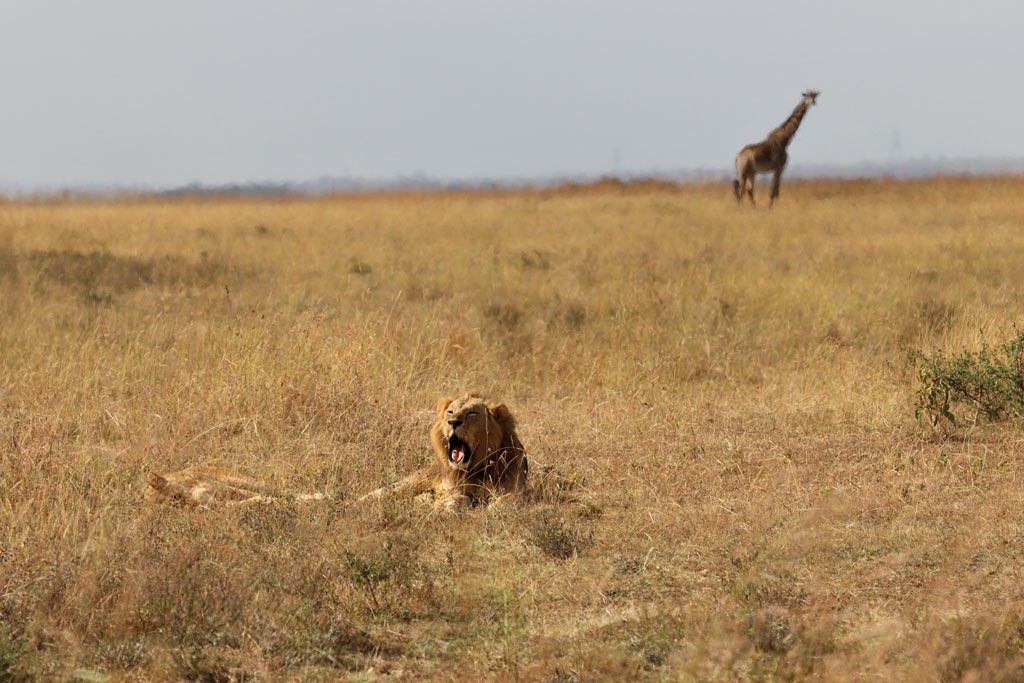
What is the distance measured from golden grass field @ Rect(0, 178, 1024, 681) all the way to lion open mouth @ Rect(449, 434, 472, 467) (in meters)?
0.30

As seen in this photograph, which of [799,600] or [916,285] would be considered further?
[916,285]

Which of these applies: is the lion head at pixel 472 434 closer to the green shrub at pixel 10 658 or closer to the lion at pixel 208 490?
the lion at pixel 208 490

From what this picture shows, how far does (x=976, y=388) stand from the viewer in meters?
6.94

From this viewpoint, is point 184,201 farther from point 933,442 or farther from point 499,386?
point 933,442

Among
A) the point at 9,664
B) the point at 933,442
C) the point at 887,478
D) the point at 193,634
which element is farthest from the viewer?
the point at 933,442

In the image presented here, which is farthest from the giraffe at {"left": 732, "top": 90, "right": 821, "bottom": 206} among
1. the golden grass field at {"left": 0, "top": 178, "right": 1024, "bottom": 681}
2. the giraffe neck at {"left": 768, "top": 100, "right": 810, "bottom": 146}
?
the golden grass field at {"left": 0, "top": 178, "right": 1024, "bottom": 681}

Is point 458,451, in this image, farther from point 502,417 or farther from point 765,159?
point 765,159

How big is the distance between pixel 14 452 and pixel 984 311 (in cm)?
691

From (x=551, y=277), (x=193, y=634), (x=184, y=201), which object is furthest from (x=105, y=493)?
(x=184, y=201)

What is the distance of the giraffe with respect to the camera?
2538 centimetres

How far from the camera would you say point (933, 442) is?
652 cm

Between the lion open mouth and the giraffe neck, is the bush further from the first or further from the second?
the giraffe neck

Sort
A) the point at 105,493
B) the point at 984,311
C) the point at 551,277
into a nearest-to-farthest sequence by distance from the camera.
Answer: the point at 105,493, the point at 984,311, the point at 551,277

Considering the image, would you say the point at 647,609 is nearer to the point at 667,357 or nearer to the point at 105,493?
the point at 105,493
